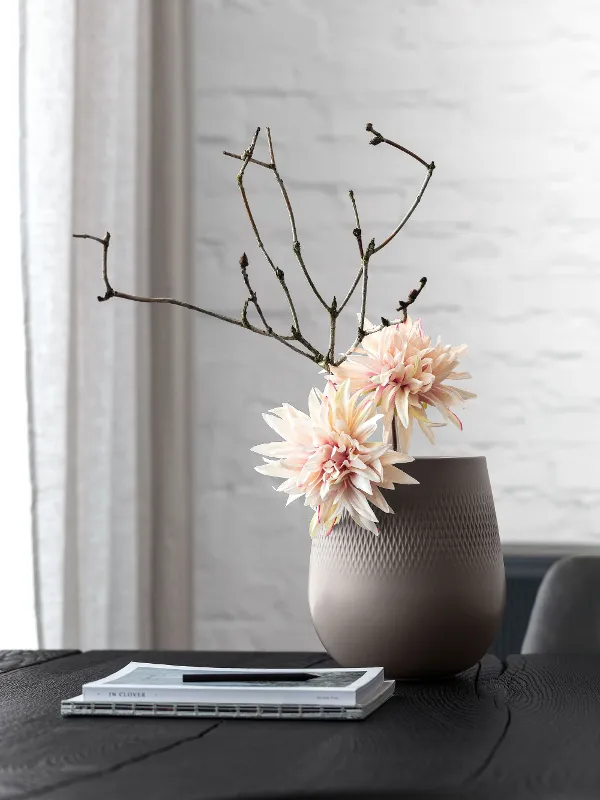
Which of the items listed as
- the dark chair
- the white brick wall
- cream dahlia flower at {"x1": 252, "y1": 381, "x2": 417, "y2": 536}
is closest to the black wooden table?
cream dahlia flower at {"x1": 252, "y1": 381, "x2": 417, "y2": 536}

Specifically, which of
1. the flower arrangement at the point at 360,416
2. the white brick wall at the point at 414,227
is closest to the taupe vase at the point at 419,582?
the flower arrangement at the point at 360,416

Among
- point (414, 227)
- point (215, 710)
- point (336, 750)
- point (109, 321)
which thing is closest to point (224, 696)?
point (215, 710)

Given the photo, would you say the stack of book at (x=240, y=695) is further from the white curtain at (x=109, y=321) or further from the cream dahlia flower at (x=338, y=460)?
the white curtain at (x=109, y=321)

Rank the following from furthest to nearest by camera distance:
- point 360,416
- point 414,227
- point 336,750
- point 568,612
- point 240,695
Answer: point 414,227
point 568,612
point 360,416
point 240,695
point 336,750

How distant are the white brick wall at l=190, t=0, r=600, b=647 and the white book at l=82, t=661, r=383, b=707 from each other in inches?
53.6

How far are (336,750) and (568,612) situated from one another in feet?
2.55

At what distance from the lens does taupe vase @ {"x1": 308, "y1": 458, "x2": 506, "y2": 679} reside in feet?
3.43

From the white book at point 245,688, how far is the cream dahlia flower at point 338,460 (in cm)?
14

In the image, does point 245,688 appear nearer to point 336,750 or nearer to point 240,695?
point 240,695

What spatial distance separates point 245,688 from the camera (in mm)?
915

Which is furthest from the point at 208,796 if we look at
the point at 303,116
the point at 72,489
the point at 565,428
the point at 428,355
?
the point at 303,116

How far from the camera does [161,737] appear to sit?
2.77ft

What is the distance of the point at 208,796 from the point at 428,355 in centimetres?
53

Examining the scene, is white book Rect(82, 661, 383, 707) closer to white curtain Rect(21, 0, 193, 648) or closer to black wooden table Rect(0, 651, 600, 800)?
black wooden table Rect(0, 651, 600, 800)
